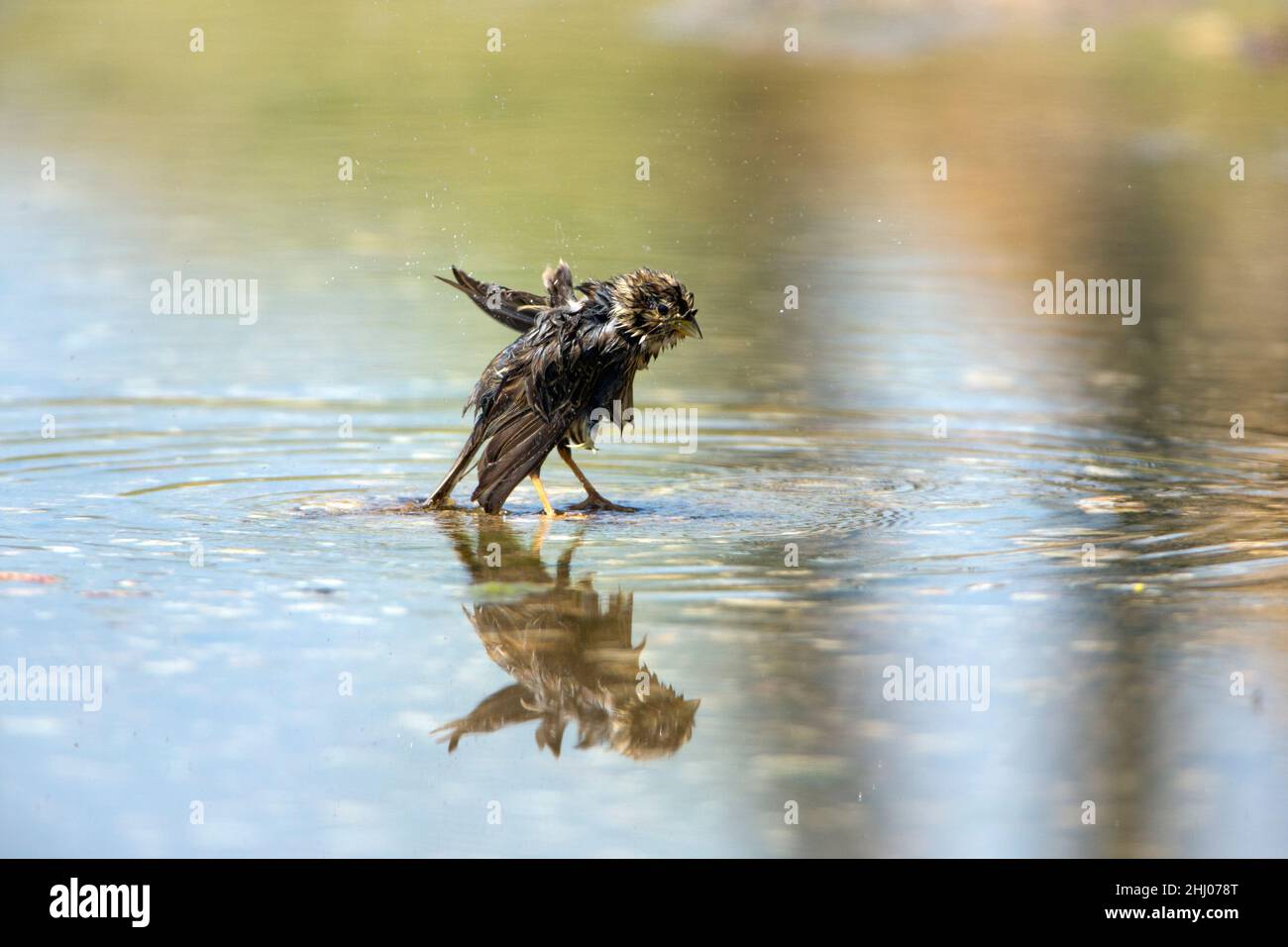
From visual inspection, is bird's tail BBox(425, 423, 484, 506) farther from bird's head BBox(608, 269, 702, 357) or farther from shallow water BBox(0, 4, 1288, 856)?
bird's head BBox(608, 269, 702, 357)

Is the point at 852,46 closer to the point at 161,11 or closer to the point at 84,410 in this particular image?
the point at 161,11

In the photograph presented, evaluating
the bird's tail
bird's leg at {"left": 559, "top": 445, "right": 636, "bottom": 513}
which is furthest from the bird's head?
the bird's tail

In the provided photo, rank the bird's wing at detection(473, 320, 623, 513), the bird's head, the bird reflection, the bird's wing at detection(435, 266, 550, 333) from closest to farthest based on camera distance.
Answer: the bird reflection
the bird's head
the bird's wing at detection(473, 320, 623, 513)
the bird's wing at detection(435, 266, 550, 333)

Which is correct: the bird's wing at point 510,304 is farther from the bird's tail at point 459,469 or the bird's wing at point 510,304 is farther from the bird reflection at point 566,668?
the bird reflection at point 566,668

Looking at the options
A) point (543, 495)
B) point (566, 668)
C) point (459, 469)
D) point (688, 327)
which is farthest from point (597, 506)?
point (566, 668)

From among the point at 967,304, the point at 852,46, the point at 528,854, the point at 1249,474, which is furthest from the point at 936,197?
the point at 528,854

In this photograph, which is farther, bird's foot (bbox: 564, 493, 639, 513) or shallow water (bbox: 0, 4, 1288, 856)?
bird's foot (bbox: 564, 493, 639, 513)

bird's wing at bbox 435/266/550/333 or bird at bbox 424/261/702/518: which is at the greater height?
bird's wing at bbox 435/266/550/333
